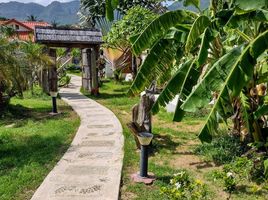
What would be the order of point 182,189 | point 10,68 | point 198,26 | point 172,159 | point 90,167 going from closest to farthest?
point 182,189, point 198,26, point 90,167, point 172,159, point 10,68

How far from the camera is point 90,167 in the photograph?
28.0ft

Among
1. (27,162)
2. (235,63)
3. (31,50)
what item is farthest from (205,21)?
(31,50)

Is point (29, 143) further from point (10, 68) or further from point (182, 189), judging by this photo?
point (182, 189)

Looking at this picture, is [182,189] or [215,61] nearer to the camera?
[182,189]

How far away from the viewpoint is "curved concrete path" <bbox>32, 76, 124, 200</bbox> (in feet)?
23.3

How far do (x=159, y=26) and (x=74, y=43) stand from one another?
13741mm

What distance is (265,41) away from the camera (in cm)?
543

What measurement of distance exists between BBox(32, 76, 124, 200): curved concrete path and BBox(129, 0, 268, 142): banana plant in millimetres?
1751

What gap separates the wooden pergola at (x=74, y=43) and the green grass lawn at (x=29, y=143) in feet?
11.7

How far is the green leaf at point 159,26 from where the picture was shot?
23.9 ft

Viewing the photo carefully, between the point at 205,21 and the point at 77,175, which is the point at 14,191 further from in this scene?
the point at 205,21

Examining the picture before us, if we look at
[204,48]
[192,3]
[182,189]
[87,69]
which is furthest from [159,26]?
[87,69]

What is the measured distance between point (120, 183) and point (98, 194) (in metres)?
0.71

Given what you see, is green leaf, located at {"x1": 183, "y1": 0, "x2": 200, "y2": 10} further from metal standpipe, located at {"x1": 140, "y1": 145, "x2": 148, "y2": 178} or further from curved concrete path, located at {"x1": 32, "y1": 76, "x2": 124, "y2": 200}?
curved concrete path, located at {"x1": 32, "y1": 76, "x2": 124, "y2": 200}
